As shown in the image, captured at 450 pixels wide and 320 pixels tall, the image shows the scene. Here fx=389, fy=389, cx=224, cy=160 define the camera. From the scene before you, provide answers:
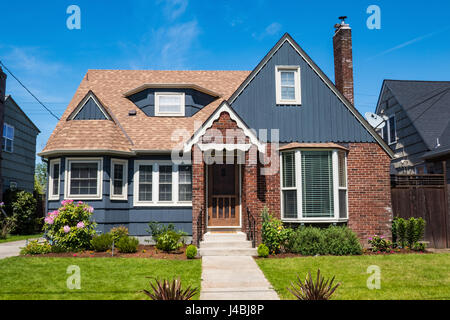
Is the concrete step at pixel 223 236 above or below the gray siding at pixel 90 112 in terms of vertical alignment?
below

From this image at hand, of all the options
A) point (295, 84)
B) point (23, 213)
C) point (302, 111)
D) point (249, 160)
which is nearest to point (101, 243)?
point (249, 160)

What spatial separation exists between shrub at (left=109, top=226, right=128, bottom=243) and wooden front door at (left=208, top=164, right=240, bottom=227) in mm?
3026

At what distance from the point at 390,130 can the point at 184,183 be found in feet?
42.2

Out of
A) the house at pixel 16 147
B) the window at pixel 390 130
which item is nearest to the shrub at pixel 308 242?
the window at pixel 390 130

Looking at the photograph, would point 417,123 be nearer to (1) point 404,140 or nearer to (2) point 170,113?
(1) point 404,140

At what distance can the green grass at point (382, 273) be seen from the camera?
760 centimetres

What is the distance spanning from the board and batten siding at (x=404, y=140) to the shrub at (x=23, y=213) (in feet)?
63.6

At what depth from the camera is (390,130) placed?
21.7 m

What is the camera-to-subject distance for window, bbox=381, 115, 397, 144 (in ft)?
69.5

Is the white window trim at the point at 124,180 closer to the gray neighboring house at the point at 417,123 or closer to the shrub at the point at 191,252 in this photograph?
the shrub at the point at 191,252

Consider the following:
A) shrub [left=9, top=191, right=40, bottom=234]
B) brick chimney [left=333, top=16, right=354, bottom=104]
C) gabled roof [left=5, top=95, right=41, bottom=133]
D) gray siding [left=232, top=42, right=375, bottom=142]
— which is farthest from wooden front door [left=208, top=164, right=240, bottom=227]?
gabled roof [left=5, top=95, right=41, bottom=133]

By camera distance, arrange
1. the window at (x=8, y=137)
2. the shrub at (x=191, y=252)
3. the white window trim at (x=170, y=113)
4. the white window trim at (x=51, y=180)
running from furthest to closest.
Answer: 1. the window at (x=8, y=137)
2. the white window trim at (x=170, y=113)
3. the white window trim at (x=51, y=180)
4. the shrub at (x=191, y=252)

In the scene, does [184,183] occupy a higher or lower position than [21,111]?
lower
